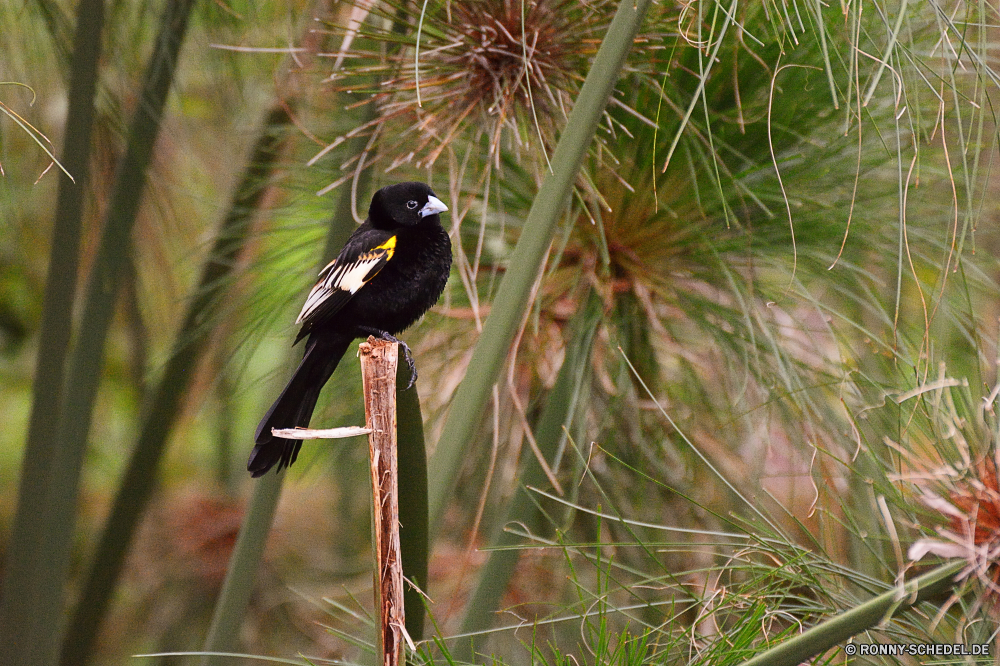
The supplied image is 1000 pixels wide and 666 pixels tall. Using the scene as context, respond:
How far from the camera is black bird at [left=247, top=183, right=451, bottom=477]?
0.83 meters

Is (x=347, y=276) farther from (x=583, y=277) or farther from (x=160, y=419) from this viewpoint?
(x=160, y=419)

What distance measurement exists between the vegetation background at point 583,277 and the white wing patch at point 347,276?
0.16 m

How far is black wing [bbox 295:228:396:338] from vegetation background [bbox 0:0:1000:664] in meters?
0.16

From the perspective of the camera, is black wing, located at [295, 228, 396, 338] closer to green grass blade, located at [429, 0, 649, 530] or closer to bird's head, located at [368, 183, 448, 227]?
bird's head, located at [368, 183, 448, 227]

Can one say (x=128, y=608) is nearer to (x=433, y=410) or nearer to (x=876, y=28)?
(x=433, y=410)

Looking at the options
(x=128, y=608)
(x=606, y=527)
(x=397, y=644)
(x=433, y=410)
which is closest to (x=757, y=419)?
(x=606, y=527)

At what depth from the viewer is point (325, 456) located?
5.51ft

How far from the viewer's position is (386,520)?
69 cm

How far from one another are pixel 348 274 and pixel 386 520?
0.31m

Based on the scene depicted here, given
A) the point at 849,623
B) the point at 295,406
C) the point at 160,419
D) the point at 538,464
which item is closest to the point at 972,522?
the point at 849,623

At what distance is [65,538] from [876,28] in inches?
57.6

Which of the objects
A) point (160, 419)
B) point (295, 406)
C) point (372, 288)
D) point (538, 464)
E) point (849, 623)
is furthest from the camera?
point (160, 419)

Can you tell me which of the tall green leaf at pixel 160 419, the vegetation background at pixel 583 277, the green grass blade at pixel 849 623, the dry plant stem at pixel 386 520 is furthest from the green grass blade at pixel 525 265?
the tall green leaf at pixel 160 419

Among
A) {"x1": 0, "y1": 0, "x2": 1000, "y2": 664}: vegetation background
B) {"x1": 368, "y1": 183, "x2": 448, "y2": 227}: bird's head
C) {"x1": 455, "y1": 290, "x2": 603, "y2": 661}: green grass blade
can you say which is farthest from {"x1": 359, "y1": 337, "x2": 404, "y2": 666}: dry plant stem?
{"x1": 455, "y1": 290, "x2": 603, "y2": 661}: green grass blade
